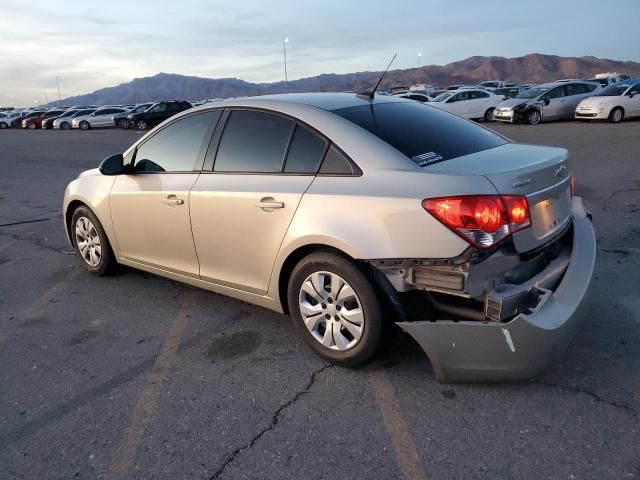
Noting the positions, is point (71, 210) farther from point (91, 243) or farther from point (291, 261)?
point (291, 261)

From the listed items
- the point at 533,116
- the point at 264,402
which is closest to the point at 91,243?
the point at 264,402

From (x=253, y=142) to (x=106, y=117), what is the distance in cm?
3999

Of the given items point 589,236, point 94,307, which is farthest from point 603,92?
point 94,307

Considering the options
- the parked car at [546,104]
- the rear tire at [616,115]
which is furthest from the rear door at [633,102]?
the parked car at [546,104]

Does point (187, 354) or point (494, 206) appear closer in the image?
point (494, 206)

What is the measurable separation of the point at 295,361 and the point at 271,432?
773mm

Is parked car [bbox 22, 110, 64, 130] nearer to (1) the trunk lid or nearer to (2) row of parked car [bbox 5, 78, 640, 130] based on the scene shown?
(2) row of parked car [bbox 5, 78, 640, 130]

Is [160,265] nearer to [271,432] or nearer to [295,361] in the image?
[295,361]

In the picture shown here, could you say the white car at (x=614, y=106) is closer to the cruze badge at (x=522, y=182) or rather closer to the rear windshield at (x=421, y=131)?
the rear windshield at (x=421, y=131)

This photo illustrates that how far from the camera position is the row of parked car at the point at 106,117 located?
115 feet

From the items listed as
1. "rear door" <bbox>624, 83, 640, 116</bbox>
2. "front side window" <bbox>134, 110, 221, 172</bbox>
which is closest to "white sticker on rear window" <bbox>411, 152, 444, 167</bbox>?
"front side window" <bbox>134, 110, 221, 172</bbox>

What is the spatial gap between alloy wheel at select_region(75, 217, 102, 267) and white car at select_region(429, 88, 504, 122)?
21.7m

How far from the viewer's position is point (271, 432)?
2.88 m

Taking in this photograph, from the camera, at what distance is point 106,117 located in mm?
39969
